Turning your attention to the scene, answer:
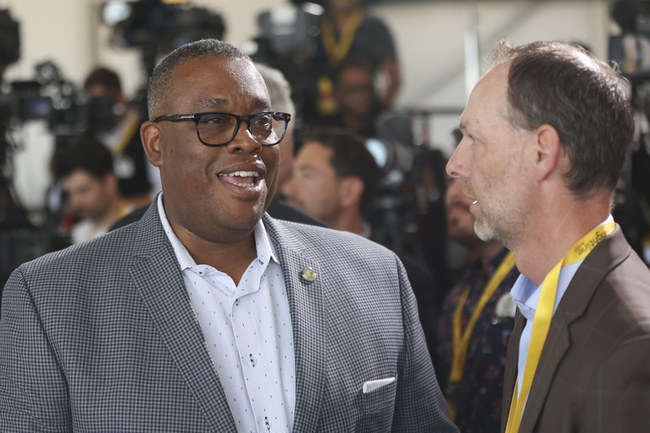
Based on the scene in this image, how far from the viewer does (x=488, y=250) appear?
11.0 ft

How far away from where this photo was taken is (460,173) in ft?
5.94

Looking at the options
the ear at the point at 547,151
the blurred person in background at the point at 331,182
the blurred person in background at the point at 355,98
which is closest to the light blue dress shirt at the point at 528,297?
the ear at the point at 547,151

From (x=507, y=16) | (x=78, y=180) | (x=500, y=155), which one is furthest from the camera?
(x=507, y=16)

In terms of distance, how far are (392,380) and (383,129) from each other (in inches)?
138

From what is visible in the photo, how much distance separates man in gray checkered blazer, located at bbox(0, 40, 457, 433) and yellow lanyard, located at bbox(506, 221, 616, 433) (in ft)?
1.28

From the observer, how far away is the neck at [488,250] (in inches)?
130

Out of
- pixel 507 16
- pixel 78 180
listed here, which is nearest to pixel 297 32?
pixel 78 180

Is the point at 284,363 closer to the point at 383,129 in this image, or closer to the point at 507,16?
the point at 383,129

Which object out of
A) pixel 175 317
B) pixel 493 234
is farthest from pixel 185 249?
pixel 493 234

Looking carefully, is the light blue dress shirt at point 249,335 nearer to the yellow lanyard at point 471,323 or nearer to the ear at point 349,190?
the yellow lanyard at point 471,323

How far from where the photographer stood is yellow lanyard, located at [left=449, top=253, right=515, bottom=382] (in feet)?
10.3

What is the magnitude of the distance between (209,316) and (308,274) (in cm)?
23

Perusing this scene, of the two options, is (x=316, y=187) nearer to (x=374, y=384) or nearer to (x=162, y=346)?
(x=374, y=384)

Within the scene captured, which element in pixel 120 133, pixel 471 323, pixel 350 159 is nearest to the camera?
pixel 471 323
